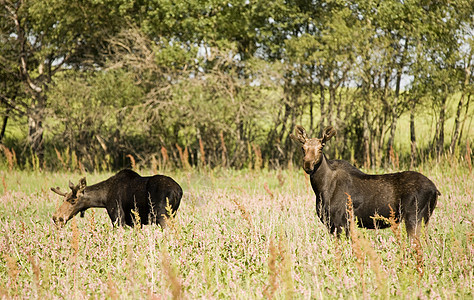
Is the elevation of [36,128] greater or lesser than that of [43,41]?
lesser

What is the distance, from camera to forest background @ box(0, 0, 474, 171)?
682 inches

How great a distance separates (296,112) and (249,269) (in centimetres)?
1617

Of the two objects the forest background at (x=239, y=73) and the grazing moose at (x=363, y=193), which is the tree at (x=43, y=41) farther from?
the grazing moose at (x=363, y=193)

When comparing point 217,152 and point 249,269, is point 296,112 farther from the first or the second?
point 249,269

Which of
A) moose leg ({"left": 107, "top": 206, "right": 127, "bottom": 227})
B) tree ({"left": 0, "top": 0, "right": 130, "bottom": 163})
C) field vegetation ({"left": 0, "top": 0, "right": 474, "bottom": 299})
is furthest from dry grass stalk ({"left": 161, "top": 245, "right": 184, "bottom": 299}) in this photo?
tree ({"left": 0, "top": 0, "right": 130, "bottom": 163})

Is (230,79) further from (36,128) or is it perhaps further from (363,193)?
(363,193)

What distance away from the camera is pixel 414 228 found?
6.17 m

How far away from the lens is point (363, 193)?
6.57 metres

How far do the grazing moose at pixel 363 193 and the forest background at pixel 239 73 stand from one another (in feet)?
35.5

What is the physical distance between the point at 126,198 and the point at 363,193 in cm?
363

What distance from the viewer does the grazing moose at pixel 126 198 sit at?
7535 mm

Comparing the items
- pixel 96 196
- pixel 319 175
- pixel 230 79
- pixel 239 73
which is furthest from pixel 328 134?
pixel 239 73

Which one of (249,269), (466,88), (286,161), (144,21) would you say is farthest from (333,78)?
(249,269)

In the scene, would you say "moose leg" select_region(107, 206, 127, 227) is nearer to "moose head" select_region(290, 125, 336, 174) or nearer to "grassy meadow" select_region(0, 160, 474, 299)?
"grassy meadow" select_region(0, 160, 474, 299)
